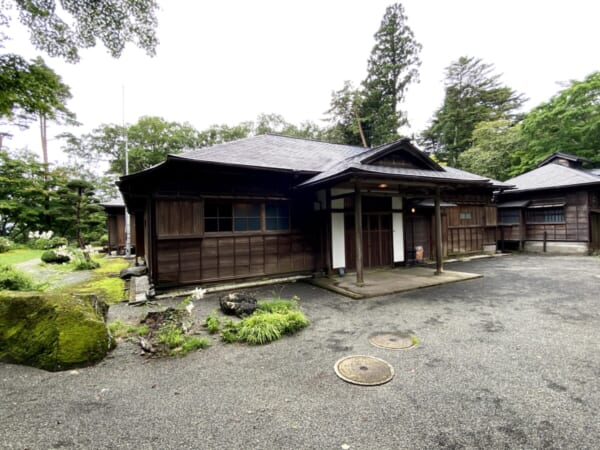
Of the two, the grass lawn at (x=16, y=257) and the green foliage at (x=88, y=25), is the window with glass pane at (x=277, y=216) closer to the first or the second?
the green foliage at (x=88, y=25)

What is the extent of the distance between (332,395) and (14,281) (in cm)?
655

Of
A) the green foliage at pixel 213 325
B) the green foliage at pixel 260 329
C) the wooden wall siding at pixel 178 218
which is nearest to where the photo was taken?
the green foliage at pixel 260 329

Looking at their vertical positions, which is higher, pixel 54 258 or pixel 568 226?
pixel 568 226

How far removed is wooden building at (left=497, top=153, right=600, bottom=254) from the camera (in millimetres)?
10992

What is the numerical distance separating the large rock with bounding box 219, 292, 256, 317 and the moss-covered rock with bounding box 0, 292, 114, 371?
1.75 meters

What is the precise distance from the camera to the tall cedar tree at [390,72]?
63.6ft

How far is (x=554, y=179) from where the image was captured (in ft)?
39.8

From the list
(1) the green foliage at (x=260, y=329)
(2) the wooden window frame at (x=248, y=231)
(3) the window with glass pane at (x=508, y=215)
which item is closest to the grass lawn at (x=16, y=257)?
(2) the wooden window frame at (x=248, y=231)

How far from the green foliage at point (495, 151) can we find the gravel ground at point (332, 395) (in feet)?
63.5

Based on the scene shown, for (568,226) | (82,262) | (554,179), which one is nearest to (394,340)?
(82,262)

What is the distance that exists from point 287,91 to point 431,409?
2758cm

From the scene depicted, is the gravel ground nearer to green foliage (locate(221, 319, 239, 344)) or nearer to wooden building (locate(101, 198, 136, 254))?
green foliage (locate(221, 319, 239, 344))

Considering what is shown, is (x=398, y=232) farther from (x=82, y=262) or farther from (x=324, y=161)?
(x=82, y=262)

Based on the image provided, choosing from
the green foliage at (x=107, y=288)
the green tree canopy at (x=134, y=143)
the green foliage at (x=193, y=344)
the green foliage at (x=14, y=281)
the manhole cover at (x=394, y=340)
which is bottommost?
the manhole cover at (x=394, y=340)
